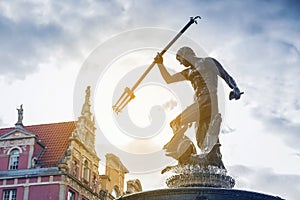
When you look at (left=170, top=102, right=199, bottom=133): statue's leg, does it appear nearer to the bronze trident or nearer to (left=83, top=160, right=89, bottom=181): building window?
the bronze trident

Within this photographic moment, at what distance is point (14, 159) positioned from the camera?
41594 mm

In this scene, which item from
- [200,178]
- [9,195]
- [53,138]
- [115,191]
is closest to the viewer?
[200,178]

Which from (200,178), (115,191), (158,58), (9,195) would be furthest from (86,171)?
(200,178)

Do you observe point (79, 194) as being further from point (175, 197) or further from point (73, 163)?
point (175, 197)

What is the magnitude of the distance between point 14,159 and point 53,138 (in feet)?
14.4

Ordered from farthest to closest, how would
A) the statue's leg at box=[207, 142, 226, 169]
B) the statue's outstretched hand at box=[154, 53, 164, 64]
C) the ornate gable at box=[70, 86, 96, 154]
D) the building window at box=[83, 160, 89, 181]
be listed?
the building window at box=[83, 160, 89, 181]
the ornate gable at box=[70, 86, 96, 154]
the statue's outstretched hand at box=[154, 53, 164, 64]
the statue's leg at box=[207, 142, 226, 169]

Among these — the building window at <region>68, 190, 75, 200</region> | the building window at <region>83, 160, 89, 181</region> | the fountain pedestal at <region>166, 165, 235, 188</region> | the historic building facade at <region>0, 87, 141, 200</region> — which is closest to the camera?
the fountain pedestal at <region>166, 165, 235, 188</region>

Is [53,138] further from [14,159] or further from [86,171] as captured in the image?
[14,159]

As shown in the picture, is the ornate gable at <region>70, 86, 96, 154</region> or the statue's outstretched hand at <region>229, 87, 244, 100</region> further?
the ornate gable at <region>70, 86, 96, 154</region>

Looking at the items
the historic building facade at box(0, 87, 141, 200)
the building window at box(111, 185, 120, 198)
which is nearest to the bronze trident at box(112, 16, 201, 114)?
the historic building facade at box(0, 87, 141, 200)

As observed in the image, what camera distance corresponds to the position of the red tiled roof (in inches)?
1660

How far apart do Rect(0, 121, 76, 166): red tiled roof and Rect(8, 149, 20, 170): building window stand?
165 cm

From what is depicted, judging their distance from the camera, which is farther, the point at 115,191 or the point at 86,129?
the point at 115,191

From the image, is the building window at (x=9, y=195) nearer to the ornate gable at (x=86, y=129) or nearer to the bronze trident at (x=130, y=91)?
the ornate gable at (x=86, y=129)
